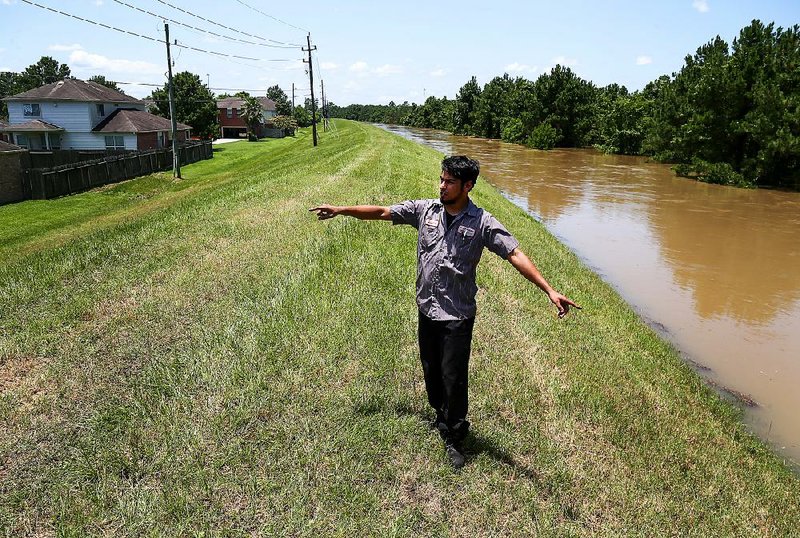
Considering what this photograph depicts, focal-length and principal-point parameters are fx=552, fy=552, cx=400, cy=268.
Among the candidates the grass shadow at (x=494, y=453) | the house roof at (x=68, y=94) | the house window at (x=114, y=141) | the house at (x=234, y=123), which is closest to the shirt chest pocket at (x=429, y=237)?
the grass shadow at (x=494, y=453)

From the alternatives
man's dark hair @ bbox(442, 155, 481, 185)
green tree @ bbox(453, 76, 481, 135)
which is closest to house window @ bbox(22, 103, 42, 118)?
man's dark hair @ bbox(442, 155, 481, 185)

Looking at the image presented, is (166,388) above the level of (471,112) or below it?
below

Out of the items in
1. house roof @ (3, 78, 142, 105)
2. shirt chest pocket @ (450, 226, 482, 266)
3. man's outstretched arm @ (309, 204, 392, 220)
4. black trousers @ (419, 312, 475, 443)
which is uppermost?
house roof @ (3, 78, 142, 105)

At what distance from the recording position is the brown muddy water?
26.3 feet

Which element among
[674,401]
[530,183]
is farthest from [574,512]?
[530,183]

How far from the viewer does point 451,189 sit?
3602mm

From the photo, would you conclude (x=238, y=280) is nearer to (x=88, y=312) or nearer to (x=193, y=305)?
(x=193, y=305)

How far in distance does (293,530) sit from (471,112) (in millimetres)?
100332

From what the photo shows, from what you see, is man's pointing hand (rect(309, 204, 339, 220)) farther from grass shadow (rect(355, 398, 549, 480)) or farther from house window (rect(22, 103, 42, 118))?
house window (rect(22, 103, 42, 118))

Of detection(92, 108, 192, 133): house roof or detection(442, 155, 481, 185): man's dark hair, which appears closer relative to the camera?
detection(442, 155, 481, 185): man's dark hair

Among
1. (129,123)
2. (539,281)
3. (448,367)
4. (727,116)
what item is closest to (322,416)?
(448,367)

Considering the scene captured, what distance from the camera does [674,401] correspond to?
240 inches

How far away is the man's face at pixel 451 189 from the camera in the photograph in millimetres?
3579

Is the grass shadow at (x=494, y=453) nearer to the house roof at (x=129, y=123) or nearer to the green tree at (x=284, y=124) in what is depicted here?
the house roof at (x=129, y=123)
